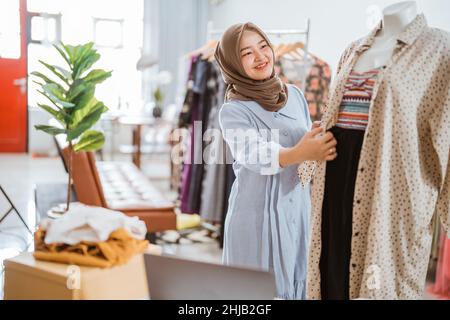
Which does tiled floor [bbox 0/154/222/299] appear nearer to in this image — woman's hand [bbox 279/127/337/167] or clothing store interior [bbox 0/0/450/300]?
clothing store interior [bbox 0/0/450/300]

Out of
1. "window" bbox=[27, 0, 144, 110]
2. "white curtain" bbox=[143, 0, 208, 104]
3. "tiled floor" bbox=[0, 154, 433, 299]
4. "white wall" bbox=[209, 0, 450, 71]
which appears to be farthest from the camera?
"white curtain" bbox=[143, 0, 208, 104]

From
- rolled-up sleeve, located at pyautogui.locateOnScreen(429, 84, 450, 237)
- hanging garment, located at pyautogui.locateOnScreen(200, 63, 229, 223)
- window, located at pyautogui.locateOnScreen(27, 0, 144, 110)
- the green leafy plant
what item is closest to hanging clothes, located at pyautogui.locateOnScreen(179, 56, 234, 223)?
hanging garment, located at pyautogui.locateOnScreen(200, 63, 229, 223)

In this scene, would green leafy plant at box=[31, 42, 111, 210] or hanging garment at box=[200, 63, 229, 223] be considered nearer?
green leafy plant at box=[31, 42, 111, 210]

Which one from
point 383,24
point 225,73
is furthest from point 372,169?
point 225,73

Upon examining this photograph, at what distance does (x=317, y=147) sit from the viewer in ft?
4.00

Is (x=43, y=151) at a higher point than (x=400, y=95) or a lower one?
lower

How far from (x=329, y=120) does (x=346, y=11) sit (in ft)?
9.40

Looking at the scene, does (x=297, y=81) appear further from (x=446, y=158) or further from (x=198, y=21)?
(x=198, y=21)

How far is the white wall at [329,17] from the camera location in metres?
2.88

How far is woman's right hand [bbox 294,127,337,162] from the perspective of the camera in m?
1.21

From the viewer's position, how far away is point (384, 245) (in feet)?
3.79

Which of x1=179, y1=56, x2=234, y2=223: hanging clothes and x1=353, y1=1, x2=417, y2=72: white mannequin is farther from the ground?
x1=353, y1=1, x2=417, y2=72: white mannequin

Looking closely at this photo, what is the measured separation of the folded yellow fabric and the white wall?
238 cm

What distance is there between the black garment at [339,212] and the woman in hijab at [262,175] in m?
0.21
